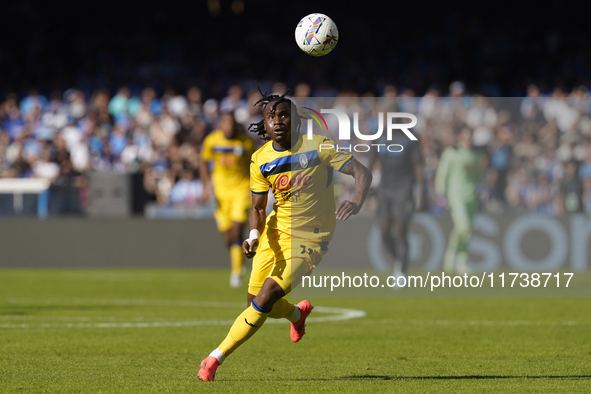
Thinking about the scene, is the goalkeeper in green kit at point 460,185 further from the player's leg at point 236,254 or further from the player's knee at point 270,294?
the player's knee at point 270,294

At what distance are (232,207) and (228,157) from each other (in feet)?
2.58

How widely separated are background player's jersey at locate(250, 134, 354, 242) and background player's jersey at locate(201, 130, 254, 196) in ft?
25.3

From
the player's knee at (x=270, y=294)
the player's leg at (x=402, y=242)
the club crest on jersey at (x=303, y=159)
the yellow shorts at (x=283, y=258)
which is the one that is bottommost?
the player's leg at (x=402, y=242)

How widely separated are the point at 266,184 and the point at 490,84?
17.4 metres

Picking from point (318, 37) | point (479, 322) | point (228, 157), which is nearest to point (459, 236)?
point (228, 157)

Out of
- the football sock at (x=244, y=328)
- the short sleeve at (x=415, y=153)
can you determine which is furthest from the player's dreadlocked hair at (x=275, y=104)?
the short sleeve at (x=415, y=153)

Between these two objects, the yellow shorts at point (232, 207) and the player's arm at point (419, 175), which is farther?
the yellow shorts at point (232, 207)

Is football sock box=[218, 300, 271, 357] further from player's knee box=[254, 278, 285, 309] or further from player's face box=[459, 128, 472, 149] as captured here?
player's face box=[459, 128, 472, 149]

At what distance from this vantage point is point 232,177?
14.7 meters

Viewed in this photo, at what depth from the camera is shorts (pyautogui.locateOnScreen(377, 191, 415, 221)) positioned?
13.9 m

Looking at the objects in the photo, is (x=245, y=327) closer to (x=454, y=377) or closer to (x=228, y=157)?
(x=454, y=377)

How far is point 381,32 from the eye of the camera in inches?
1043

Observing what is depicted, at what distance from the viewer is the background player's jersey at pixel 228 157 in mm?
14531

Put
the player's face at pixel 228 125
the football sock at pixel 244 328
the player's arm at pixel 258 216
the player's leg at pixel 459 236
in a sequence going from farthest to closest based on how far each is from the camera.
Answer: the player's leg at pixel 459 236, the player's face at pixel 228 125, the player's arm at pixel 258 216, the football sock at pixel 244 328
